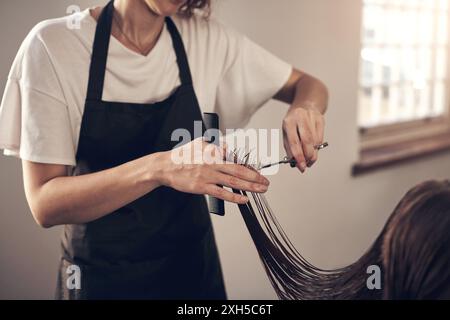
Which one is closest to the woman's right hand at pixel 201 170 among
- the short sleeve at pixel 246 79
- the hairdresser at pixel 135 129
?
the hairdresser at pixel 135 129

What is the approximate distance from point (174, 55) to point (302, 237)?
42cm

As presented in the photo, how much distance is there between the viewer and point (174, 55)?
37.8 inches

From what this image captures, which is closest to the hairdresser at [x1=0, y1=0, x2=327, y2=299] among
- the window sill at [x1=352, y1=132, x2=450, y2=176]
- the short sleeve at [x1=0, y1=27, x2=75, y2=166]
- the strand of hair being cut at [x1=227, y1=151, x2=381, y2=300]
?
the short sleeve at [x1=0, y1=27, x2=75, y2=166]

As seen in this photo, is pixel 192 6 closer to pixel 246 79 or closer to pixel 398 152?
pixel 246 79

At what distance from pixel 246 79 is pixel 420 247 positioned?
493 mm

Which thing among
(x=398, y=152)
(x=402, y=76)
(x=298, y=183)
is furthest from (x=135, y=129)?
(x=402, y=76)

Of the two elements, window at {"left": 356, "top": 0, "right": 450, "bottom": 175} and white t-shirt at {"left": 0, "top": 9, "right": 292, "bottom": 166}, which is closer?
white t-shirt at {"left": 0, "top": 9, "right": 292, "bottom": 166}

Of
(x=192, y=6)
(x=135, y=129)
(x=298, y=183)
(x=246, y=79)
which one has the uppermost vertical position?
(x=192, y=6)

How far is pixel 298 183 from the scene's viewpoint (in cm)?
113

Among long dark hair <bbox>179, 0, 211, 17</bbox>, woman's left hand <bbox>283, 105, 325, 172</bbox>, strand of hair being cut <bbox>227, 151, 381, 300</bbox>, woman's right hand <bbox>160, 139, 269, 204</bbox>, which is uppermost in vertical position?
long dark hair <bbox>179, 0, 211, 17</bbox>

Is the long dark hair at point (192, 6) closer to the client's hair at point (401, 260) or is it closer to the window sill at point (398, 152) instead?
the client's hair at point (401, 260)

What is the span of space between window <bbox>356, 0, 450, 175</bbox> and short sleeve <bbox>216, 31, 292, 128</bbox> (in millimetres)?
330

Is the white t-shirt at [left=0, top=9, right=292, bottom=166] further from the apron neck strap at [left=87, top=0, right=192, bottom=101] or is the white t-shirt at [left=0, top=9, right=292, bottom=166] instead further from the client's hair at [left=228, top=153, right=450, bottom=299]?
the client's hair at [left=228, top=153, right=450, bottom=299]

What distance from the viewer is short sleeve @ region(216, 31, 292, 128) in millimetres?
1041
